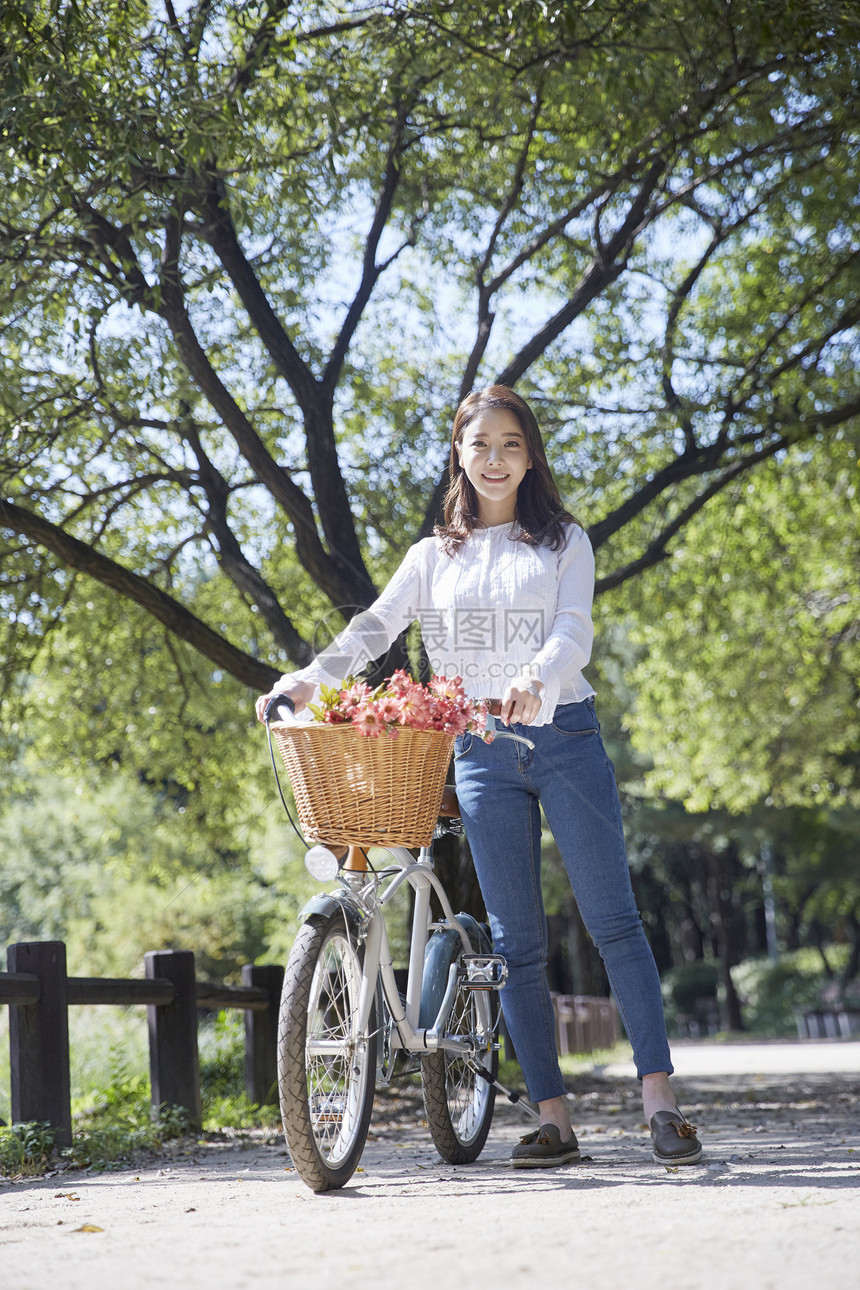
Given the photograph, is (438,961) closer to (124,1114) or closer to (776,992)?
(124,1114)

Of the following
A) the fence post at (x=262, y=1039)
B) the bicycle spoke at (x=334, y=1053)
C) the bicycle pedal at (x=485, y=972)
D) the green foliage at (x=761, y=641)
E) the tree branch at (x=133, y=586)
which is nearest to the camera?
the bicycle spoke at (x=334, y=1053)

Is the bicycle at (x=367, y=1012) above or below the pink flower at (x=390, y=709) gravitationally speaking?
below

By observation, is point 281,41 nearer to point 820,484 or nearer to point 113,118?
point 113,118

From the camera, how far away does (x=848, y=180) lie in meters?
8.70

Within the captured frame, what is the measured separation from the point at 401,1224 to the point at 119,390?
5.13 meters

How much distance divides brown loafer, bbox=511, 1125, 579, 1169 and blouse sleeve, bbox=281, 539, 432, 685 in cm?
157

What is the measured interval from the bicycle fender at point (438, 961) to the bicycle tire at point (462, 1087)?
4 cm

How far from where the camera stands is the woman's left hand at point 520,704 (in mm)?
3291

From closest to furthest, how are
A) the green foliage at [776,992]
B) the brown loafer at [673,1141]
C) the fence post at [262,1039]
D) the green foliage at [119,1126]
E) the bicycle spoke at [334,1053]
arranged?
the bicycle spoke at [334,1053] < the brown loafer at [673,1141] < the green foliage at [119,1126] < the fence post at [262,1039] < the green foliage at [776,992]

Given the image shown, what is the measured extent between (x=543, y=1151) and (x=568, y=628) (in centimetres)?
164

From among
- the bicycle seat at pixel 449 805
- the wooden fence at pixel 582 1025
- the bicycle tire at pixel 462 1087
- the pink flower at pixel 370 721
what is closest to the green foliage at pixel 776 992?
the wooden fence at pixel 582 1025

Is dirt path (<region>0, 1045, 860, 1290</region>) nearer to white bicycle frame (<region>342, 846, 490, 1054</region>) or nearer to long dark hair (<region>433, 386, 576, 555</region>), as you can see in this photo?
white bicycle frame (<region>342, 846, 490, 1054</region>)

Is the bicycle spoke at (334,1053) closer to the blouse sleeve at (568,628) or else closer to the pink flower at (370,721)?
the pink flower at (370,721)

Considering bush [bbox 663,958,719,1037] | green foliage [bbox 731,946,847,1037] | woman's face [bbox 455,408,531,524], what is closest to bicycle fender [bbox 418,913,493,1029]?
woman's face [bbox 455,408,531,524]
